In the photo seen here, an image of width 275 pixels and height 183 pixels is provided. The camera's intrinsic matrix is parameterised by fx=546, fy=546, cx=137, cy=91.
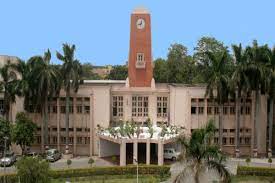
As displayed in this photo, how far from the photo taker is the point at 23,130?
164 feet

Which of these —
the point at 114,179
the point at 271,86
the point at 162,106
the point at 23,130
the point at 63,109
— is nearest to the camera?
the point at 114,179

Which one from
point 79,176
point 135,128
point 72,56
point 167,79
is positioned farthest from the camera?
point 167,79

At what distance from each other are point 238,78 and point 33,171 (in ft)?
75.3

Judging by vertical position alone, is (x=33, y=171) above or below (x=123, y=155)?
above

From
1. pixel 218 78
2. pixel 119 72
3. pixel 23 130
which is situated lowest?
pixel 23 130

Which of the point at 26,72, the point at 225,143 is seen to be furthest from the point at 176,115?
the point at 26,72

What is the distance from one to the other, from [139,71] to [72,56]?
7005 mm

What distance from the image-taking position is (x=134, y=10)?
180 ft

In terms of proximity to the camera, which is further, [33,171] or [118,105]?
[118,105]

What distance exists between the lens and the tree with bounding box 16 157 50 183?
34906 mm

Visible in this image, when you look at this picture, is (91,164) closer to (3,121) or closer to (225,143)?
(3,121)

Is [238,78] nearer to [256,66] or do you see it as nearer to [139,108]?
[256,66]

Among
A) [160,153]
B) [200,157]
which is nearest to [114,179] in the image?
[160,153]

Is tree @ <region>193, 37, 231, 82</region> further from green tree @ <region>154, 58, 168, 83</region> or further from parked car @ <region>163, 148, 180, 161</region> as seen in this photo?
parked car @ <region>163, 148, 180, 161</region>
